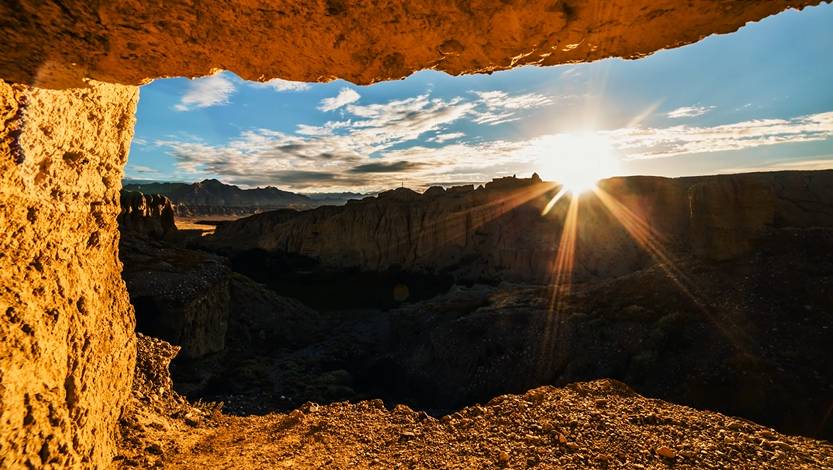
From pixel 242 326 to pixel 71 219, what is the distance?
15.4 metres

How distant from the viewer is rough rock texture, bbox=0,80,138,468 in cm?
287

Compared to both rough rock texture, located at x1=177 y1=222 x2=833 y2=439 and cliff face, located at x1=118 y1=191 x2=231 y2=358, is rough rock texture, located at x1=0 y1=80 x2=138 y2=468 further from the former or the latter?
cliff face, located at x1=118 y1=191 x2=231 y2=358

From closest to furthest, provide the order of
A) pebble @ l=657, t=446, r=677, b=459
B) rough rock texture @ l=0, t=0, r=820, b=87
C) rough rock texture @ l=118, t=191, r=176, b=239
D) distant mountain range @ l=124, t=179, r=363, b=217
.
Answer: rough rock texture @ l=0, t=0, r=820, b=87, pebble @ l=657, t=446, r=677, b=459, rough rock texture @ l=118, t=191, r=176, b=239, distant mountain range @ l=124, t=179, r=363, b=217

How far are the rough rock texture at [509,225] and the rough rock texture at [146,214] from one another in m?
11.6

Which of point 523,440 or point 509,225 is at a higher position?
point 509,225

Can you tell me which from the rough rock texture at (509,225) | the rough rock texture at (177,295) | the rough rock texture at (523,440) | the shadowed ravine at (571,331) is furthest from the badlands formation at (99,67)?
the rough rock texture at (509,225)

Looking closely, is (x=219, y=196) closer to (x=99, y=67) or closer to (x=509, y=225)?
(x=509, y=225)

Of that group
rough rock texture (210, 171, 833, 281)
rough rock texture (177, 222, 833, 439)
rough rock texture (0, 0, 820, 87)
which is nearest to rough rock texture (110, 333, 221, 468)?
rough rock texture (177, 222, 833, 439)

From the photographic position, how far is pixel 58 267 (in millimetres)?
3629

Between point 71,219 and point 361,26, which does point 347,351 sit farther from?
point 361,26

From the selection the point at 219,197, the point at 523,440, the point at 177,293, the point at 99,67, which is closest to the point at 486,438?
the point at 523,440

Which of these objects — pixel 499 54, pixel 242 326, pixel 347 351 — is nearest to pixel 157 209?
pixel 242 326

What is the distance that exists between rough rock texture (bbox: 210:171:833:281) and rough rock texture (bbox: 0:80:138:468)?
27.4 m

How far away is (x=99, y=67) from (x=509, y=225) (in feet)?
103
